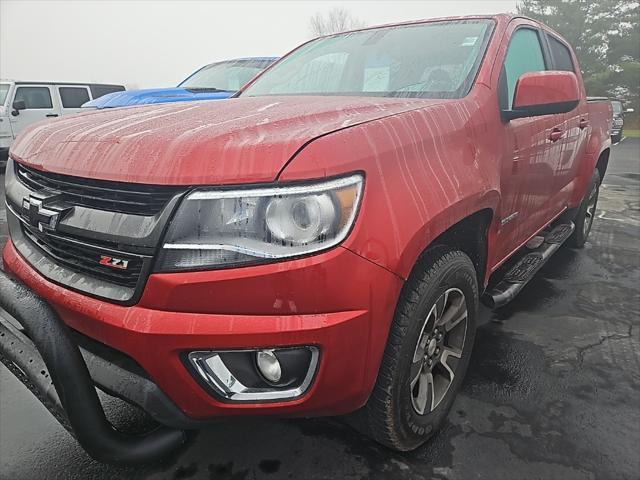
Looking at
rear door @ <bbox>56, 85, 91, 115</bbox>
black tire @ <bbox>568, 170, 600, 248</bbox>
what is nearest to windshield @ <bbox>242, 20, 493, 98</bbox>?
black tire @ <bbox>568, 170, 600, 248</bbox>

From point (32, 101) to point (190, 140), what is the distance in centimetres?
1225

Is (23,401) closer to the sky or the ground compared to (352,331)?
closer to the ground

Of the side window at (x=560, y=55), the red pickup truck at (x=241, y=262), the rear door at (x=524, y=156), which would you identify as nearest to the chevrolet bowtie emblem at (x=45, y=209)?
the red pickup truck at (x=241, y=262)

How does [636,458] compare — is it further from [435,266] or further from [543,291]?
[543,291]

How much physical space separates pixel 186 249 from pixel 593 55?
31.1m

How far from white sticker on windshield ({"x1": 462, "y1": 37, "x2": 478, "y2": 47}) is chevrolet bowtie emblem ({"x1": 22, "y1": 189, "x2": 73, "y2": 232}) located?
1.99 meters

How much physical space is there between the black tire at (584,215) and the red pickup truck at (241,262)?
2919mm

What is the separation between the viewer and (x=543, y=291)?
363 cm

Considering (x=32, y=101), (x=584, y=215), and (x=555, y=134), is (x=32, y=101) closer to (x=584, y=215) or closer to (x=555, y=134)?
(x=584, y=215)

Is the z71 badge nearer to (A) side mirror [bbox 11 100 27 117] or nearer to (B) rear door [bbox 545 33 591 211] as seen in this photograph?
(B) rear door [bbox 545 33 591 211]

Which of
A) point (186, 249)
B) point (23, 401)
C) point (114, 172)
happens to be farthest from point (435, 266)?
point (23, 401)

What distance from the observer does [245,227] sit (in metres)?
1.33

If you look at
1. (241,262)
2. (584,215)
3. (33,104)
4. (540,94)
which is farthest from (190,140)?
(33,104)

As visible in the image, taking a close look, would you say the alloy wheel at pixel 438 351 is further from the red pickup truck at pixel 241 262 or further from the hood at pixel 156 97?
the hood at pixel 156 97
